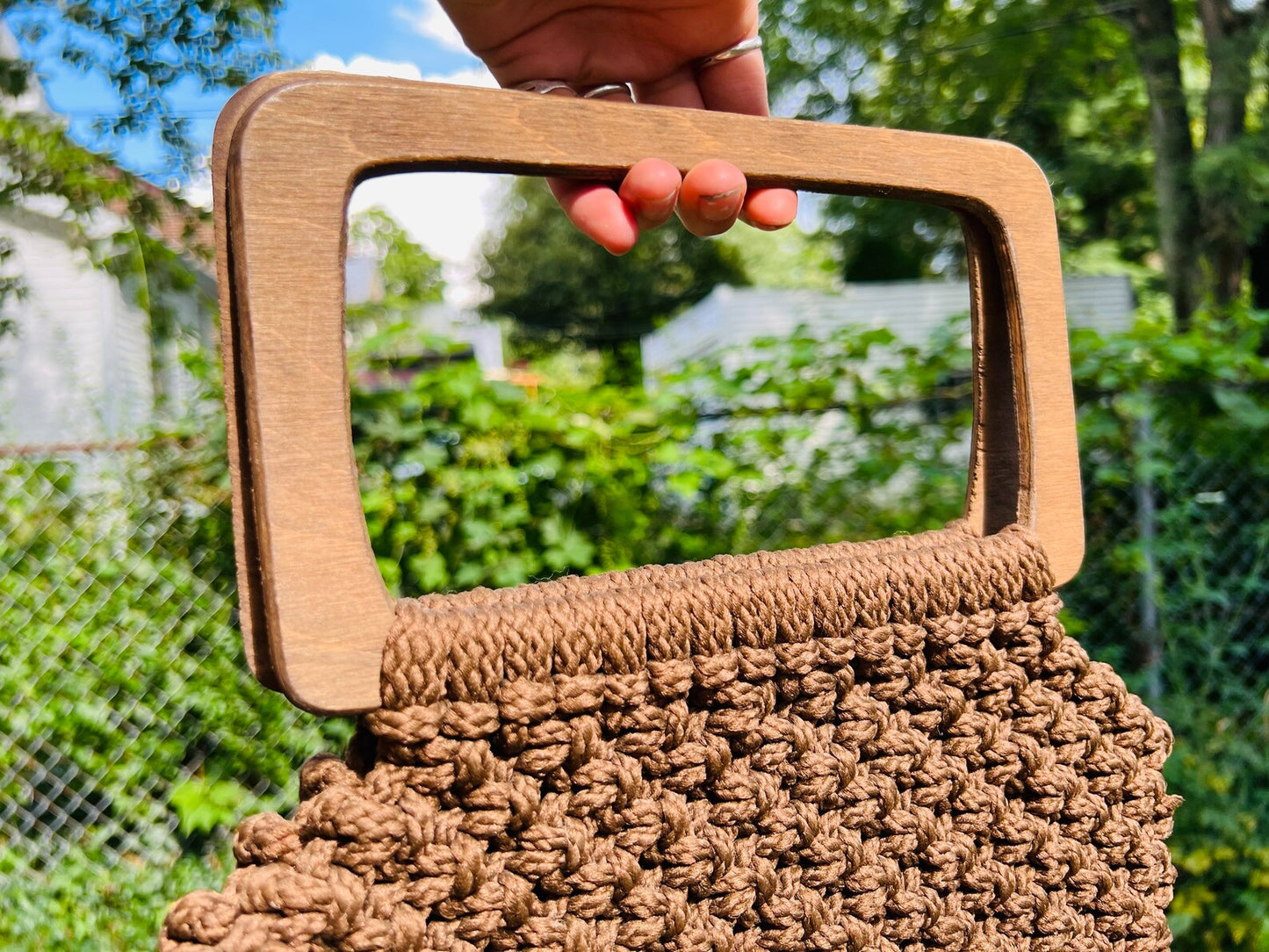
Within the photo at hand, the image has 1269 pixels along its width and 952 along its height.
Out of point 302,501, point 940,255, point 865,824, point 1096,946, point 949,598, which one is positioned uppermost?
point 302,501

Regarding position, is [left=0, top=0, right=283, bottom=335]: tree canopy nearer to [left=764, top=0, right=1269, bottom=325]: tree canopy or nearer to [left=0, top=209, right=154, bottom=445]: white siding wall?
[left=0, top=209, right=154, bottom=445]: white siding wall

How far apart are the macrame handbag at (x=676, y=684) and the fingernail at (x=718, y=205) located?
24 mm

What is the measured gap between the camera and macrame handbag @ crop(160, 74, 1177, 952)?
52cm

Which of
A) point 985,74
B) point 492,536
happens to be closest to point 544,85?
point 492,536

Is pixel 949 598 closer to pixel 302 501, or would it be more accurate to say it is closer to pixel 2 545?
pixel 302 501

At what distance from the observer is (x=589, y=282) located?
26750 millimetres

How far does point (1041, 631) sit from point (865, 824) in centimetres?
21

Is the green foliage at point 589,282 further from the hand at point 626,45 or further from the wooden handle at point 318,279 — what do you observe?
the wooden handle at point 318,279

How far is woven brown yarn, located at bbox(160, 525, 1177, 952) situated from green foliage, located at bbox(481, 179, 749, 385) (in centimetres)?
2533

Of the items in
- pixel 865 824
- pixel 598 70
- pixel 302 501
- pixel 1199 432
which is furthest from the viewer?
pixel 1199 432

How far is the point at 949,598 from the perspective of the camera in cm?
70

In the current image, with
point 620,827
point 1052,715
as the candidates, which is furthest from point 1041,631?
point 620,827

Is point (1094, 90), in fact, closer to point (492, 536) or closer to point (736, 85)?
point (492, 536)

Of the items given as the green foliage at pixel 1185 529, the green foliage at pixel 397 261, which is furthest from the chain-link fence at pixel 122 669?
the green foliage at pixel 1185 529
